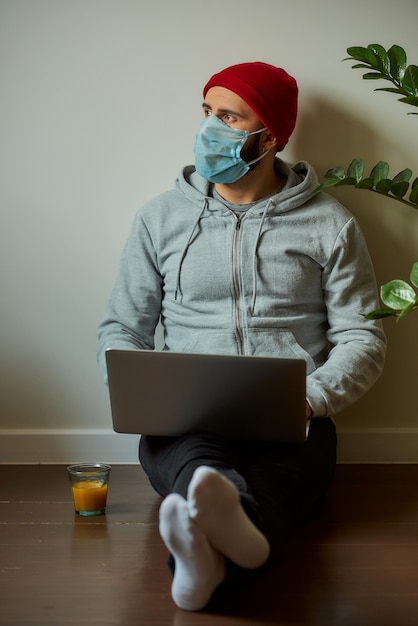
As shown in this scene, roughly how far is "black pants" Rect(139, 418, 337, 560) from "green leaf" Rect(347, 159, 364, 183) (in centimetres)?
66

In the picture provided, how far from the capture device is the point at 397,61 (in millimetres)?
1977

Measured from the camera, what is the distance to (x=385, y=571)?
4.84 ft

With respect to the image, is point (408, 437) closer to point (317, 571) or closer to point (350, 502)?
point (350, 502)

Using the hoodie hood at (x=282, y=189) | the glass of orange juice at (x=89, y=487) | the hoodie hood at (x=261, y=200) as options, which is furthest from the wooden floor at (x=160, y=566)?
the hoodie hood at (x=282, y=189)

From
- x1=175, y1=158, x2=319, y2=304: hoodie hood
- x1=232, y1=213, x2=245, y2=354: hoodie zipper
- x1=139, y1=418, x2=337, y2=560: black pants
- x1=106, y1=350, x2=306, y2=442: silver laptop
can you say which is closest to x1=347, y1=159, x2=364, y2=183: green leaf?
x1=175, y1=158, x2=319, y2=304: hoodie hood

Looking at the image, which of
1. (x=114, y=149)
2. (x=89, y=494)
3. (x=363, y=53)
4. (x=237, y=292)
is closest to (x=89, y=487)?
(x=89, y=494)

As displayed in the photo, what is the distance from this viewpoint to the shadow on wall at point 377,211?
2.28 meters

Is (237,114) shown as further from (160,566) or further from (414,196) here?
(160,566)

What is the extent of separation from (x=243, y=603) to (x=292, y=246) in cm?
96

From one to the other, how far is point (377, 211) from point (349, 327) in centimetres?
45

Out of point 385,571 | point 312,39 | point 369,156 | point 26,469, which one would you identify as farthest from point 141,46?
point 385,571

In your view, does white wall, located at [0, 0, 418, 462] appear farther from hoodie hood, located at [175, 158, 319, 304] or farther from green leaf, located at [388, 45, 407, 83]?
green leaf, located at [388, 45, 407, 83]

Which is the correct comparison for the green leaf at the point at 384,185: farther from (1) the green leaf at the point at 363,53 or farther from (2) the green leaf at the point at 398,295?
(2) the green leaf at the point at 398,295

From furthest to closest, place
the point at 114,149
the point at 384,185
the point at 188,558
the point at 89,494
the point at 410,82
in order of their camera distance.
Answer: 1. the point at 114,149
2. the point at 384,185
3. the point at 410,82
4. the point at 89,494
5. the point at 188,558
